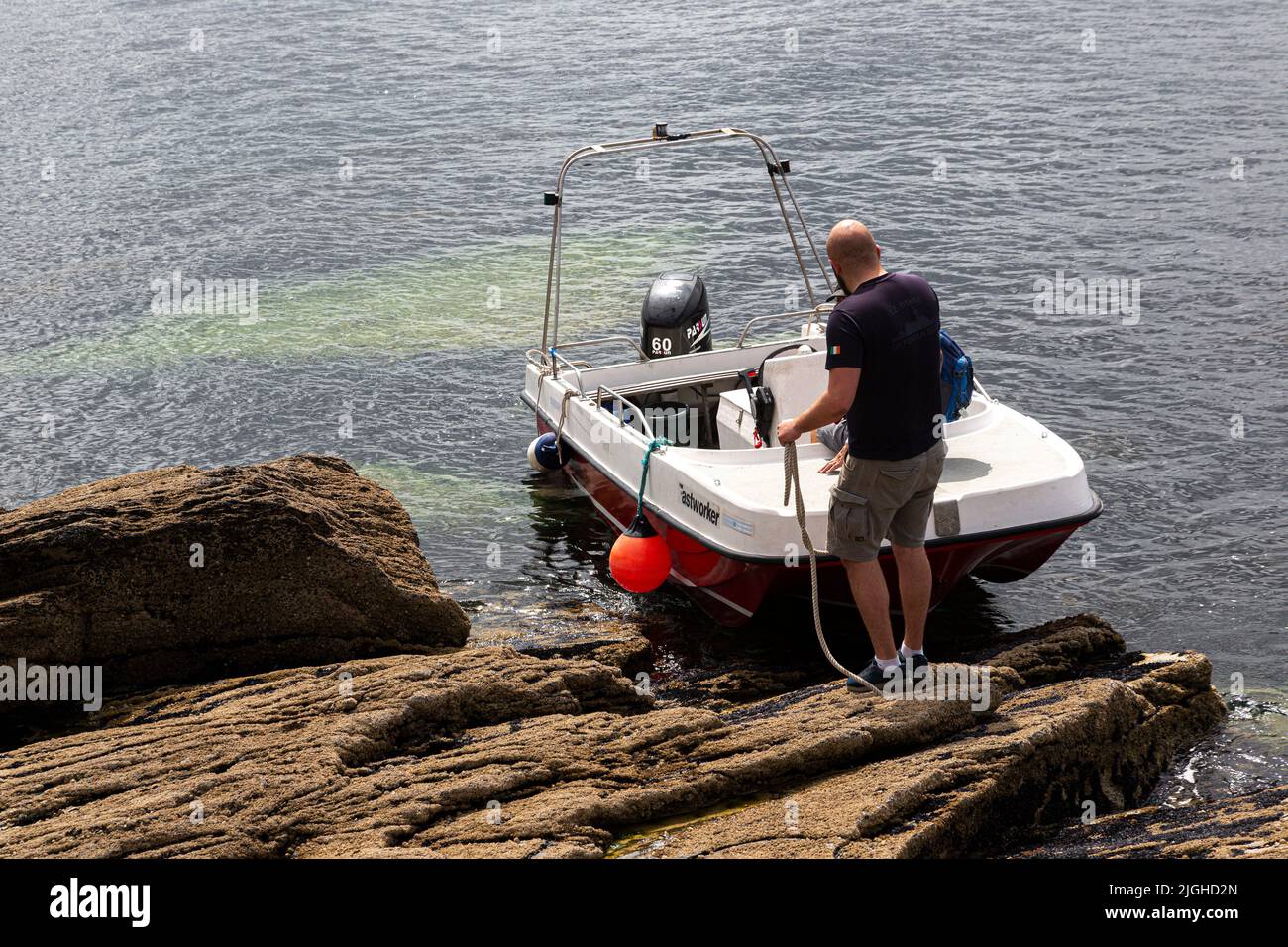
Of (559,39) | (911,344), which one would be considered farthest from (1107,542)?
(559,39)

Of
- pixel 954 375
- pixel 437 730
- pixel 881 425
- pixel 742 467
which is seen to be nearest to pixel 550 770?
pixel 437 730

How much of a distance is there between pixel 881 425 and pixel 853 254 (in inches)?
29.3

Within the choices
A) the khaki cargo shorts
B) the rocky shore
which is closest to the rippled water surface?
the rocky shore

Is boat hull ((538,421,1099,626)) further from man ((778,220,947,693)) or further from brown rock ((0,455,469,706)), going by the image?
brown rock ((0,455,469,706))

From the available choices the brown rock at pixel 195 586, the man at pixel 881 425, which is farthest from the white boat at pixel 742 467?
the brown rock at pixel 195 586

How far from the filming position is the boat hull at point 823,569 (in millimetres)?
7828

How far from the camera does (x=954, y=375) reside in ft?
27.5

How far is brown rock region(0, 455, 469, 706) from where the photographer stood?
6875 millimetres

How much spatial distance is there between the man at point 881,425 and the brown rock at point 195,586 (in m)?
2.61

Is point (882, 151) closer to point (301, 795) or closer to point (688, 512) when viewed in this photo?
point (688, 512)

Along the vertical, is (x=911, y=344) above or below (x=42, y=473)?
above

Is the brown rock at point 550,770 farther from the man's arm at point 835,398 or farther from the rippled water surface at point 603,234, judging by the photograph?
the rippled water surface at point 603,234
